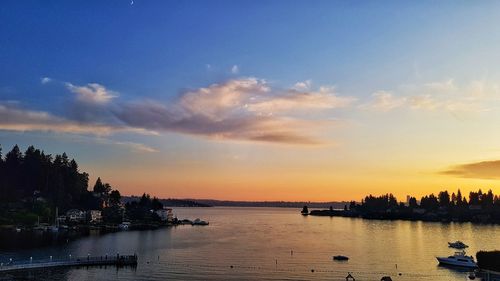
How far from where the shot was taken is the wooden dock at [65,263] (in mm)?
82438

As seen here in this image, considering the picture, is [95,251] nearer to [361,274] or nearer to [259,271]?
[259,271]

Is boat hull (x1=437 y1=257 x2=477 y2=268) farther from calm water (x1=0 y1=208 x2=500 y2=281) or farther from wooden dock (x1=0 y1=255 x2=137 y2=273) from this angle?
wooden dock (x1=0 y1=255 x2=137 y2=273)

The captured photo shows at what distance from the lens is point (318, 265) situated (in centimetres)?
10712

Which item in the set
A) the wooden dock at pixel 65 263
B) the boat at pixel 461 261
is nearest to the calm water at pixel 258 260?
the wooden dock at pixel 65 263

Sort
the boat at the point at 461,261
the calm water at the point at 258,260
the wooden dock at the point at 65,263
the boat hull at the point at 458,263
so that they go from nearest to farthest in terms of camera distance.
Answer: the wooden dock at the point at 65,263 → the calm water at the point at 258,260 → the boat hull at the point at 458,263 → the boat at the point at 461,261

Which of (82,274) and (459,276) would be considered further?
(459,276)

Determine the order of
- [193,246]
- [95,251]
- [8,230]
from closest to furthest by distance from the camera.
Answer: [95,251] → [193,246] → [8,230]

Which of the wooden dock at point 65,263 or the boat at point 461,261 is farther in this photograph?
the boat at point 461,261

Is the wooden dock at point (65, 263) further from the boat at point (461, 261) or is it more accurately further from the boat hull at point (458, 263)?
the boat at point (461, 261)

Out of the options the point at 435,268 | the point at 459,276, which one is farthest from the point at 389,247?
the point at 459,276

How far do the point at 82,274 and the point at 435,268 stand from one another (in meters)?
73.1

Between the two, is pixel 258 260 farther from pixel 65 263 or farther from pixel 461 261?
pixel 461 261

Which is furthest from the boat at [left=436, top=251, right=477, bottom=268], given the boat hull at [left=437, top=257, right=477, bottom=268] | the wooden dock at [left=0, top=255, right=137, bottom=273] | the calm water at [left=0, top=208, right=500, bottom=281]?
the wooden dock at [left=0, top=255, right=137, bottom=273]

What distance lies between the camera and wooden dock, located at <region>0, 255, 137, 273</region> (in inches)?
3246
